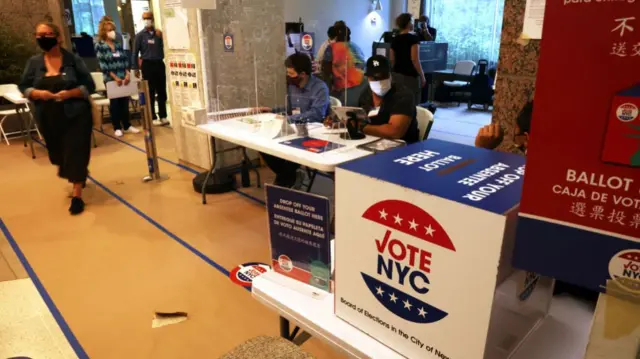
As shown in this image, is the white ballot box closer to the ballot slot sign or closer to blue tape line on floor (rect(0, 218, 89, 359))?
the ballot slot sign

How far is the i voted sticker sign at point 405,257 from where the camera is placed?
770 millimetres

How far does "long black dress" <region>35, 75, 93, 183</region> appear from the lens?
3494mm

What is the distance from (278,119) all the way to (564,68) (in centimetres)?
285

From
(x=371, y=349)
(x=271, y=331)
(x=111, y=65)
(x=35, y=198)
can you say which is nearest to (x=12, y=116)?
(x=111, y=65)

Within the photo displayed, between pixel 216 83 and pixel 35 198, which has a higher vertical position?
pixel 216 83

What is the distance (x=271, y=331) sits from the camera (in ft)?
7.47

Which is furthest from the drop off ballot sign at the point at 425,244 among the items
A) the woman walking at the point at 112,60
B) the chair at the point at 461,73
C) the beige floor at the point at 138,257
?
the chair at the point at 461,73

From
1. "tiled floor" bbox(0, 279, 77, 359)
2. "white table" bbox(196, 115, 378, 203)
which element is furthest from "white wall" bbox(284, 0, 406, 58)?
"tiled floor" bbox(0, 279, 77, 359)

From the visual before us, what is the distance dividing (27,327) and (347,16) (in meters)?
8.41

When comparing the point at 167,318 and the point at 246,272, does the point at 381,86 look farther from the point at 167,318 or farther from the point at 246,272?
the point at 167,318

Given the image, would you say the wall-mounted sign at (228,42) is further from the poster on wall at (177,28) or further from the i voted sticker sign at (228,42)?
the poster on wall at (177,28)

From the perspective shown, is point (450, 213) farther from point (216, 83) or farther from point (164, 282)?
point (216, 83)

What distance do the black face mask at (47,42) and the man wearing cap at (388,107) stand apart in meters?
2.37

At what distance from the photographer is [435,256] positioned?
769mm
